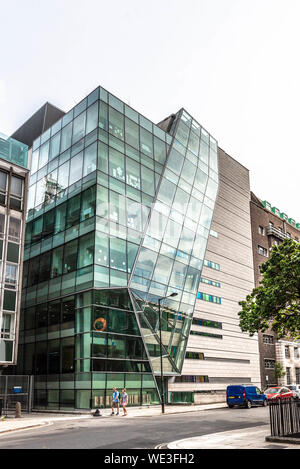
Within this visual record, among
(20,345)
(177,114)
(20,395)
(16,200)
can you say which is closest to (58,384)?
(20,395)

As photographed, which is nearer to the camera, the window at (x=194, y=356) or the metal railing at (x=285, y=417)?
the metal railing at (x=285, y=417)

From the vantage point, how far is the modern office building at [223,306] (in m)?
40.3

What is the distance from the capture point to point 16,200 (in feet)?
103

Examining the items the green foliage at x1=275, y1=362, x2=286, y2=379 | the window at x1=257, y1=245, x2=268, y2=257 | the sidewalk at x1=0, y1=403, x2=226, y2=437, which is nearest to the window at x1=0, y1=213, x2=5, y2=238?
the sidewalk at x1=0, y1=403, x2=226, y2=437

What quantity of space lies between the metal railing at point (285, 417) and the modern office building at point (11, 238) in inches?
811

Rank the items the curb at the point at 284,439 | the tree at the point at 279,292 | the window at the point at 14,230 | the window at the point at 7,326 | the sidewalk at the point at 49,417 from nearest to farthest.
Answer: the curb at the point at 284,439 → the sidewalk at the point at 49,417 → the tree at the point at 279,292 → the window at the point at 7,326 → the window at the point at 14,230

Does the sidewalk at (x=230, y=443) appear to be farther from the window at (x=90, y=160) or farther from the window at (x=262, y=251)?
the window at (x=262, y=251)

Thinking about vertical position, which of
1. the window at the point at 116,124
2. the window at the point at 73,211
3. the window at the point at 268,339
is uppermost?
the window at the point at 116,124

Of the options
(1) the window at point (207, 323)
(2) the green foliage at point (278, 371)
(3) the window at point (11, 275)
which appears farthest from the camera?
(2) the green foliage at point (278, 371)

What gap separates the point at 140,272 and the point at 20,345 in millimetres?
13228

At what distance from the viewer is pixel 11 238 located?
3011 centimetres

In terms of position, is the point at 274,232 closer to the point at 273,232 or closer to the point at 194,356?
the point at 273,232

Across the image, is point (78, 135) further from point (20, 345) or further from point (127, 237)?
point (20, 345)

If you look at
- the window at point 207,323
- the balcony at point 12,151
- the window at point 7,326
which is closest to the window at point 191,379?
the window at point 207,323
